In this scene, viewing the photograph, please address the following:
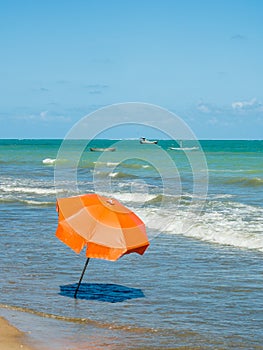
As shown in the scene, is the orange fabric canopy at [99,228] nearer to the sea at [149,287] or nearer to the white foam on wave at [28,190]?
the sea at [149,287]

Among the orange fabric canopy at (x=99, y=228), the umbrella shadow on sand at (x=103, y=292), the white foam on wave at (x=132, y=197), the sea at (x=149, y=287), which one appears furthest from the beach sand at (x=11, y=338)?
the white foam on wave at (x=132, y=197)

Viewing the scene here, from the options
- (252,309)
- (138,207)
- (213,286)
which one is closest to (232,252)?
(213,286)

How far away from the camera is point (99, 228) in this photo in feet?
31.5

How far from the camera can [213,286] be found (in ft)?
36.7

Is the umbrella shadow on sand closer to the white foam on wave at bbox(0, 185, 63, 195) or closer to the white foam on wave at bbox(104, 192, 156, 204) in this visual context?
the white foam on wave at bbox(104, 192, 156, 204)

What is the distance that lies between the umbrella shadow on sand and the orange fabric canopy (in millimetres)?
1167

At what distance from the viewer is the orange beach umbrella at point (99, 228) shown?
947cm

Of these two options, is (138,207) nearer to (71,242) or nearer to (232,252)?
(232,252)

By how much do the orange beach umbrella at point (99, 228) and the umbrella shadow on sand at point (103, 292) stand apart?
3.83 ft

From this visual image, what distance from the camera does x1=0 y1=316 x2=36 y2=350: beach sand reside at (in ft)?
25.6

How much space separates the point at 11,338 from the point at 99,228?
7.22 feet

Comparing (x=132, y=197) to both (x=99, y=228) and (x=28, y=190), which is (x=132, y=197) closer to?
(x=28, y=190)

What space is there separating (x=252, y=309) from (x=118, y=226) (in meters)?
2.42

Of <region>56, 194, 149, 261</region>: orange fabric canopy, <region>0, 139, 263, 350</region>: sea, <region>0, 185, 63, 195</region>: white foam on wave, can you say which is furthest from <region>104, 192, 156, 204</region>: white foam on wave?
<region>56, 194, 149, 261</region>: orange fabric canopy
